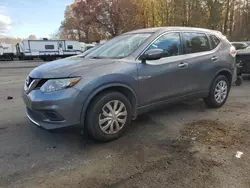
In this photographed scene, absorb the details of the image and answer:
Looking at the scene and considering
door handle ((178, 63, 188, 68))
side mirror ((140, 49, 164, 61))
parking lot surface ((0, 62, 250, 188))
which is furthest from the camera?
door handle ((178, 63, 188, 68))

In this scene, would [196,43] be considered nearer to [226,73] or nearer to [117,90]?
[226,73]

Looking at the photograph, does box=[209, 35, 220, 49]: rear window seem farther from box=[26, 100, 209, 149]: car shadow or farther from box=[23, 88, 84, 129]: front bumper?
box=[23, 88, 84, 129]: front bumper

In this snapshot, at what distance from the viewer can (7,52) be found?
38.6m

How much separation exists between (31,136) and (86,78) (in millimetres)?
1493

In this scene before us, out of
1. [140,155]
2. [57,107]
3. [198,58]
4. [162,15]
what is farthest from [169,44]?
[162,15]

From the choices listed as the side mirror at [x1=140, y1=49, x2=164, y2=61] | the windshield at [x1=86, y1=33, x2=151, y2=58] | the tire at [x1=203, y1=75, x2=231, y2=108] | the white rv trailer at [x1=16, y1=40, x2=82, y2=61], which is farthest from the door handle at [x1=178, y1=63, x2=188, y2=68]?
the white rv trailer at [x1=16, y1=40, x2=82, y2=61]

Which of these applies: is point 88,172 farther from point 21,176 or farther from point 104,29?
point 104,29

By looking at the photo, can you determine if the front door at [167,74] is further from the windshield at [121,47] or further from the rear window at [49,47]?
the rear window at [49,47]

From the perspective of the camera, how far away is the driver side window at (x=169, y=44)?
13.3 ft

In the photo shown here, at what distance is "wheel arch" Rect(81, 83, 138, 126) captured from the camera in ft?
10.6

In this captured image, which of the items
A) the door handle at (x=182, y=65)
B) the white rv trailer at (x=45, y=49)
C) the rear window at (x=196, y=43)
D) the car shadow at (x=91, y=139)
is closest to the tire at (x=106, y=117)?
the car shadow at (x=91, y=139)

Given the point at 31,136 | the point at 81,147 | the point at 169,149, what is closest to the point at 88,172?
the point at 81,147

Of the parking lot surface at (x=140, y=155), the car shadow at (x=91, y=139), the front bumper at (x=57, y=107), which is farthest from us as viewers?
the car shadow at (x=91, y=139)

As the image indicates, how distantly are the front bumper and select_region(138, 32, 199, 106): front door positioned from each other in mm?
1085
